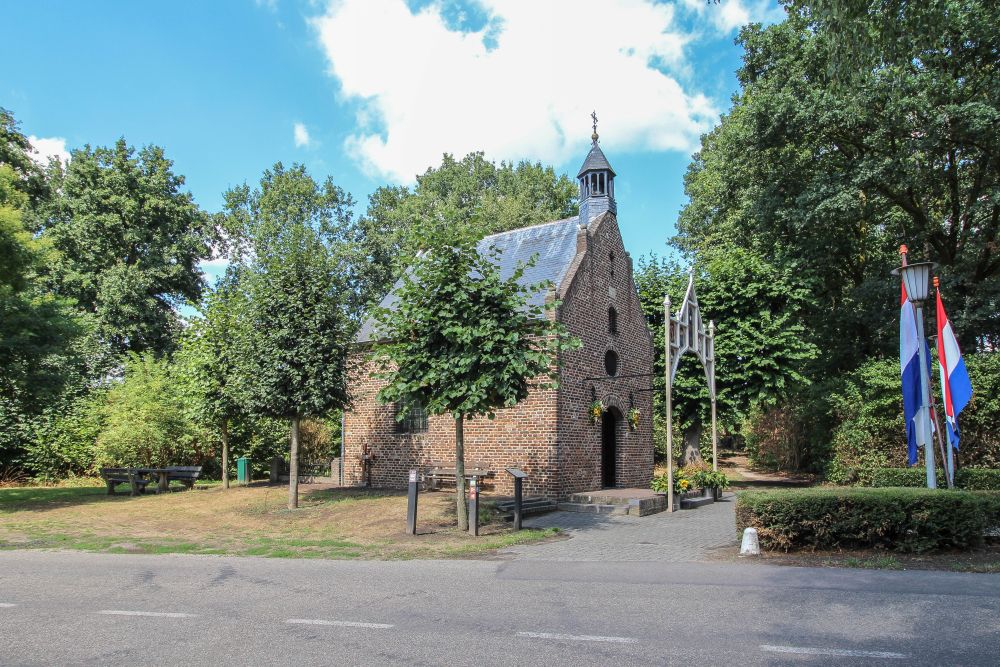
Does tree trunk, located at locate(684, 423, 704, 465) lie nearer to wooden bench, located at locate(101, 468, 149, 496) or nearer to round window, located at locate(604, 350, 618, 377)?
round window, located at locate(604, 350, 618, 377)

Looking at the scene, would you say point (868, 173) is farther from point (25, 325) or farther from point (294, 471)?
point (25, 325)

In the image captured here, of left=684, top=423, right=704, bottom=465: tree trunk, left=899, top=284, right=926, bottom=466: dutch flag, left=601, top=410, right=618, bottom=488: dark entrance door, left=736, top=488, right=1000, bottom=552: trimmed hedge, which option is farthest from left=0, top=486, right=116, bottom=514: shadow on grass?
left=684, top=423, right=704, bottom=465: tree trunk

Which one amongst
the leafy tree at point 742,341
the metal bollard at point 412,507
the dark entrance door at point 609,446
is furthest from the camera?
the leafy tree at point 742,341

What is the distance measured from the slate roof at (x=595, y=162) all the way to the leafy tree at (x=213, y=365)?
1156 cm

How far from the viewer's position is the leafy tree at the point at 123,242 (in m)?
31.5

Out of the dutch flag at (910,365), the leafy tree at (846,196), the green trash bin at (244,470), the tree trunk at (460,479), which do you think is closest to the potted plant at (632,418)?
the leafy tree at (846,196)

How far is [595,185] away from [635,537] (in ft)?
41.5

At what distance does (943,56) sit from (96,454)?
30149 mm

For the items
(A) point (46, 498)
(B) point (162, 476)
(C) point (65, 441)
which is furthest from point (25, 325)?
(C) point (65, 441)

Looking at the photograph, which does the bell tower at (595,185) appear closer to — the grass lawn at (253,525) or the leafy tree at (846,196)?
the leafy tree at (846,196)

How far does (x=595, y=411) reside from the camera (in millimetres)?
18109

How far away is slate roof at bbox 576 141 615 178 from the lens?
2166 cm

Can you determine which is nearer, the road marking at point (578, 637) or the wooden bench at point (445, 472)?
the road marking at point (578, 637)

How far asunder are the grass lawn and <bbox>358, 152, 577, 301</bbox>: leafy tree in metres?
21.8
